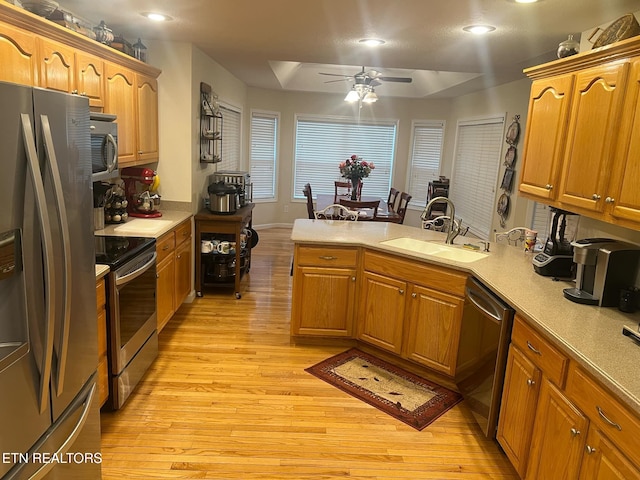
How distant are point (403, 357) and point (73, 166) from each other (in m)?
2.45

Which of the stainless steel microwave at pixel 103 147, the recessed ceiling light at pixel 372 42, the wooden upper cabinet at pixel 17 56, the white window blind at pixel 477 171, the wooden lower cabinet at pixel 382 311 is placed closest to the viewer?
the wooden upper cabinet at pixel 17 56

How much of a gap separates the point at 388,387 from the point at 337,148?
5863mm

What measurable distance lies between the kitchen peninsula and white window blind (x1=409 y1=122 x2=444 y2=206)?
4.63 m

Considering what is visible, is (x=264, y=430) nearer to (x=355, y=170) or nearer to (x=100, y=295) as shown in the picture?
(x=100, y=295)

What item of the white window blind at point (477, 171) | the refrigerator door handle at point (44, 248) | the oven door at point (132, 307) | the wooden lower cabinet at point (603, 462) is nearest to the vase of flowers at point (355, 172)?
the white window blind at point (477, 171)

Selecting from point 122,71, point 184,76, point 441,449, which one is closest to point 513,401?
point 441,449

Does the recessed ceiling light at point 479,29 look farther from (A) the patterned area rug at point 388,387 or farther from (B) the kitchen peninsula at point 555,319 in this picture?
(A) the patterned area rug at point 388,387

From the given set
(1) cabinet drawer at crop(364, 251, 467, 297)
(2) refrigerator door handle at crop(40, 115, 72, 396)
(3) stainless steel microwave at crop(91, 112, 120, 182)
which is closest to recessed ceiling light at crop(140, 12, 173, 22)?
(3) stainless steel microwave at crop(91, 112, 120, 182)

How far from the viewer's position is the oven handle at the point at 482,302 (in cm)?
237

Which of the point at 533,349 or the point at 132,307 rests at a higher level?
the point at 533,349

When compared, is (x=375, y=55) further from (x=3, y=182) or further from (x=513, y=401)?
(x=3, y=182)

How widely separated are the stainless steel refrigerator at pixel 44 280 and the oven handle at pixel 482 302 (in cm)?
192

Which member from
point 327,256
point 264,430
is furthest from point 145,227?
point 264,430

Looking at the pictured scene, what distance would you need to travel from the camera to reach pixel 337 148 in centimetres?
828
